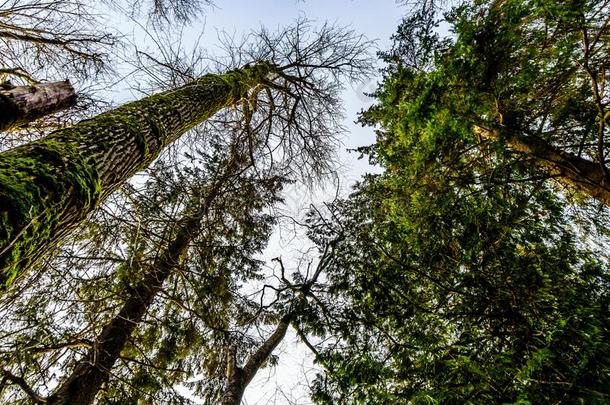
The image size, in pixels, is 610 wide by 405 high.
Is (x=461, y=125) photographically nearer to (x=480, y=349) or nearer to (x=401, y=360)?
(x=480, y=349)

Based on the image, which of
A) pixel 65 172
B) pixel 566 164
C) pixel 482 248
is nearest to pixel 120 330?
pixel 65 172

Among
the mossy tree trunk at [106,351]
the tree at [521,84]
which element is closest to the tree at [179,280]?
the mossy tree trunk at [106,351]

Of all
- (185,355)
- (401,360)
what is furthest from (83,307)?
(401,360)

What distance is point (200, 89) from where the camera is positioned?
4137 millimetres

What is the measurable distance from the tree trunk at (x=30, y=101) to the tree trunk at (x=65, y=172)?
133cm

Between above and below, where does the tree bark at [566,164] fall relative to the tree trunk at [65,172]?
above

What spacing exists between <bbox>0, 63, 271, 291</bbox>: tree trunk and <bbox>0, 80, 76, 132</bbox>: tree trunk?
133cm

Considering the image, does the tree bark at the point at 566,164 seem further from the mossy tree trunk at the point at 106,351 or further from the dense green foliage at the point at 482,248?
the mossy tree trunk at the point at 106,351

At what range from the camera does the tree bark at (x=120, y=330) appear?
337cm

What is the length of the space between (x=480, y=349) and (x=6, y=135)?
6.76m

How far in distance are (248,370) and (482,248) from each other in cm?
378

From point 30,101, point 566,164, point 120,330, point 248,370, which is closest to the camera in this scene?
point 566,164

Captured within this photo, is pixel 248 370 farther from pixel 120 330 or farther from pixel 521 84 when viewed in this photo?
pixel 521 84

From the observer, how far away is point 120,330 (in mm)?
4445
